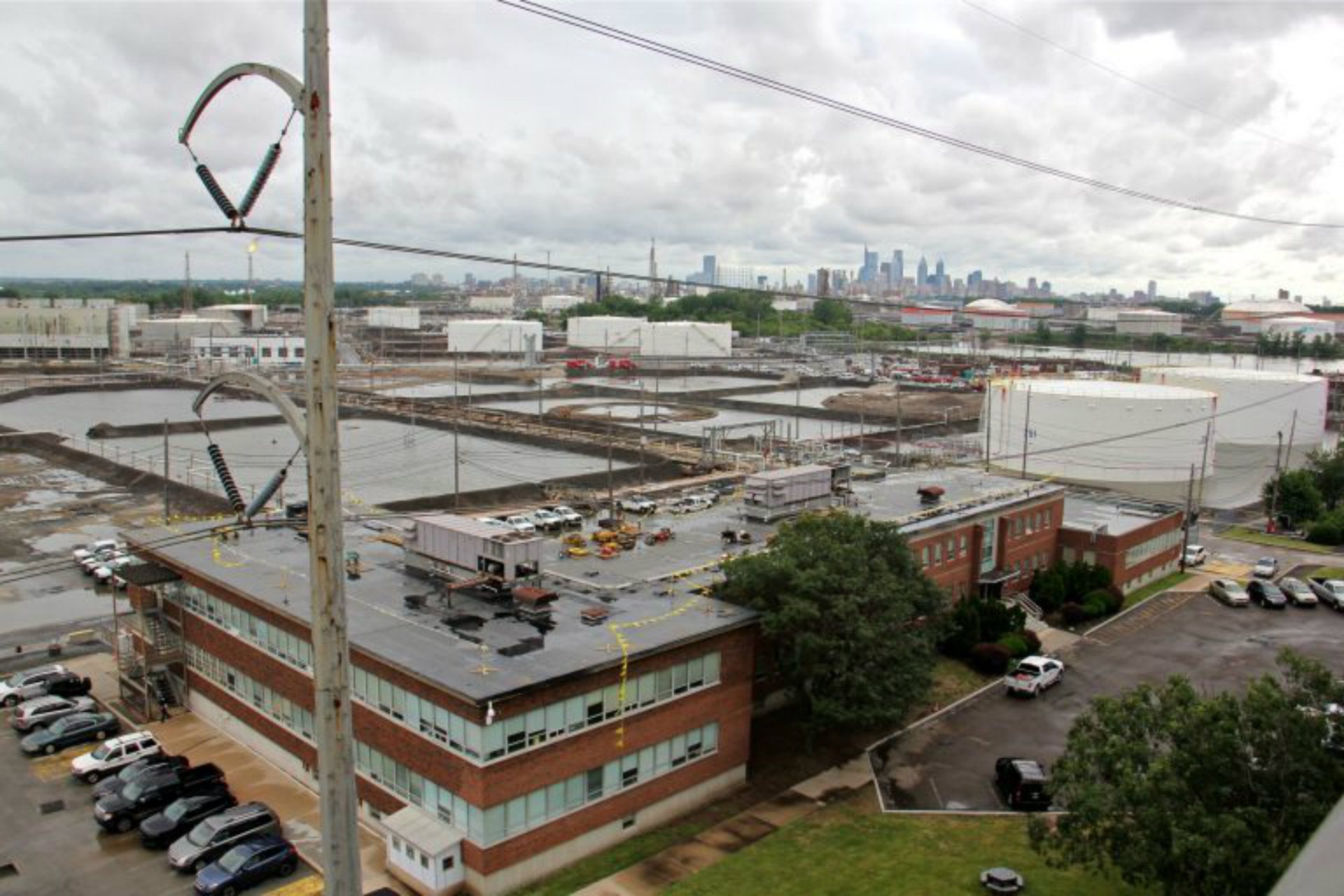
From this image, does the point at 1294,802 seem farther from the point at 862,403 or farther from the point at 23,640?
the point at 862,403

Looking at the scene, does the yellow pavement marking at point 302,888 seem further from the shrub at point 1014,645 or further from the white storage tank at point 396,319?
the white storage tank at point 396,319

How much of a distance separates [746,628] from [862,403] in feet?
258

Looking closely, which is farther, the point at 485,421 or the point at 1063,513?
the point at 485,421

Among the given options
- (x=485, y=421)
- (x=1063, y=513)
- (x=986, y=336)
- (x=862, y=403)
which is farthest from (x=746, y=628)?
(x=986, y=336)

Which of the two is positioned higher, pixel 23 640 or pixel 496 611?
pixel 496 611

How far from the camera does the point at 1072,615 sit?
34.0 meters

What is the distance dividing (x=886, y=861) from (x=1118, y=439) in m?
48.3

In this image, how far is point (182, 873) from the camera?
693 inches

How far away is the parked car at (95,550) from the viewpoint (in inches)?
1503

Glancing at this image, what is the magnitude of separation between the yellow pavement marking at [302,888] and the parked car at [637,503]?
2185cm

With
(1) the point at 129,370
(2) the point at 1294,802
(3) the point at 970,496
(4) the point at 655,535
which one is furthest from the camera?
(1) the point at 129,370

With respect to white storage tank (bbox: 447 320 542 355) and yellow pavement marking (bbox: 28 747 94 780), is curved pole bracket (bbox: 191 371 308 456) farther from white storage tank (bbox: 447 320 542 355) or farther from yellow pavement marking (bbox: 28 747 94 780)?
white storage tank (bbox: 447 320 542 355)

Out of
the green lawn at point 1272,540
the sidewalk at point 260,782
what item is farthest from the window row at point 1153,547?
the sidewalk at point 260,782

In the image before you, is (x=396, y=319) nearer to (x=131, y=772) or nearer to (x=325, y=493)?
(x=131, y=772)
